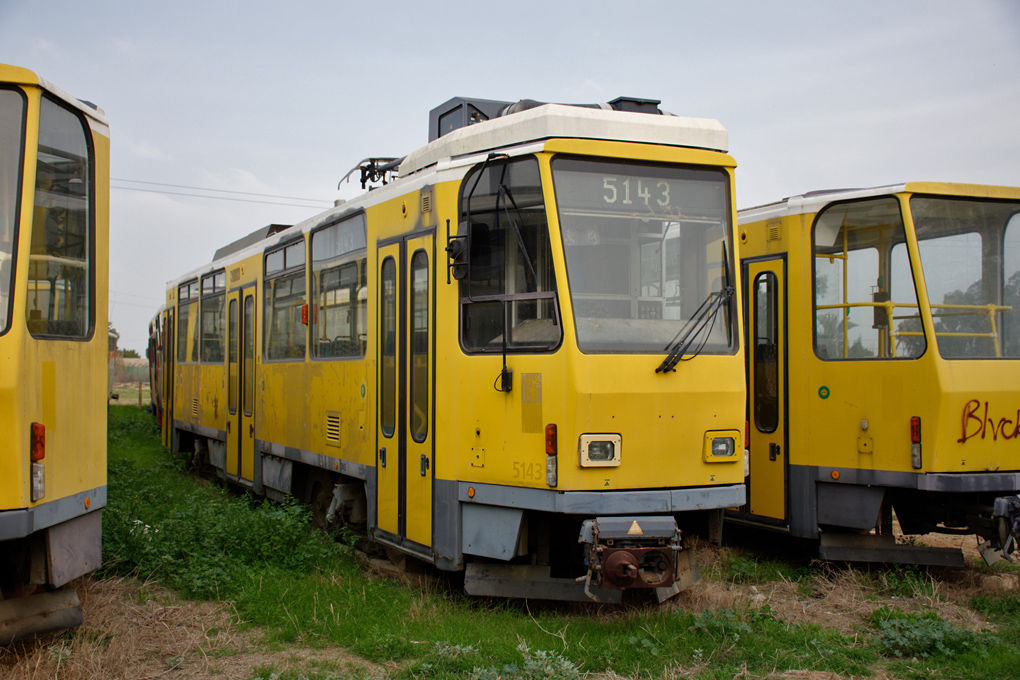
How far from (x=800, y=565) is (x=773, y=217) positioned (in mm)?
3206

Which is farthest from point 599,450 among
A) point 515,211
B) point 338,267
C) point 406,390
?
point 338,267

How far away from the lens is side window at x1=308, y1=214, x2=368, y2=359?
7.52 m

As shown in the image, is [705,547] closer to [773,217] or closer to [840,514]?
[840,514]

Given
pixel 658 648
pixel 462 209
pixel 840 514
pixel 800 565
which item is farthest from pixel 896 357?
pixel 462 209

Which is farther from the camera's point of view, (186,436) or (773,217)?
(186,436)

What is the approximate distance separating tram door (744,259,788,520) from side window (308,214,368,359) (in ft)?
12.0

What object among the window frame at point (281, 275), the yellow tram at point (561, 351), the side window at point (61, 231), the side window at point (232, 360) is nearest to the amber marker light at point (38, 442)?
the side window at point (61, 231)

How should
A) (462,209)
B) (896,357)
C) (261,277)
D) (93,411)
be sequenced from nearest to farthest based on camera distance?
(93,411) < (462,209) < (896,357) < (261,277)

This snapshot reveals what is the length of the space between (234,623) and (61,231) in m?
2.86

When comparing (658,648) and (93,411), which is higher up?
(93,411)

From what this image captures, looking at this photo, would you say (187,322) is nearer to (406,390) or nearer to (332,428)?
(332,428)

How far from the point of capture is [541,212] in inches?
222

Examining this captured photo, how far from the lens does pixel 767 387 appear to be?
8.06 m

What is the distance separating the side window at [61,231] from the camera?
15.3ft
